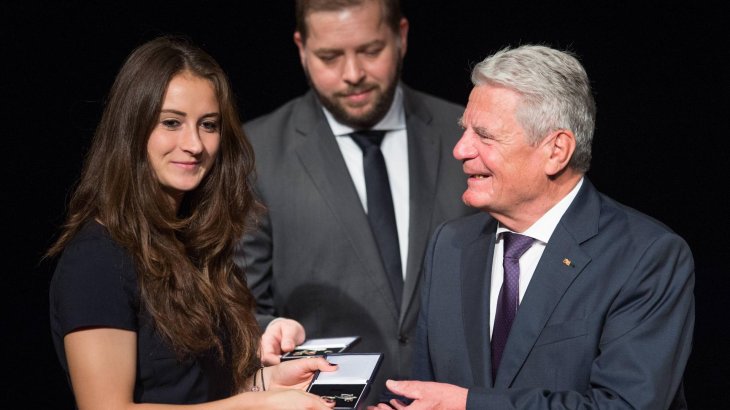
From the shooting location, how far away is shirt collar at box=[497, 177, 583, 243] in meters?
2.55

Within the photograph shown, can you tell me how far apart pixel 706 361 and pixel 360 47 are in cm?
232

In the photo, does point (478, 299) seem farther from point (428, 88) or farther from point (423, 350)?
point (428, 88)

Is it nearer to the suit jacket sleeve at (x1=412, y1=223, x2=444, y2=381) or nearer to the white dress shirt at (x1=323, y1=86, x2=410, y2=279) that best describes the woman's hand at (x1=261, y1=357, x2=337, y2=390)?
the suit jacket sleeve at (x1=412, y1=223, x2=444, y2=381)

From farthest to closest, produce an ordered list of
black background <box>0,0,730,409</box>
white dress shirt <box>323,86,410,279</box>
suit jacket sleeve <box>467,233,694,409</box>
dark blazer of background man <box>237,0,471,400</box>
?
black background <box>0,0,730,409</box> < white dress shirt <box>323,86,410,279</box> < dark blazer of background man <box>237,0,471,400</box> < suit jacket sleeve <box>467,233,694,409</box>

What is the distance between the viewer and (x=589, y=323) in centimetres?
237

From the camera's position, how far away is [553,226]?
2.56 meters

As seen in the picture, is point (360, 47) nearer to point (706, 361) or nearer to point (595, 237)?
point (595, 237)

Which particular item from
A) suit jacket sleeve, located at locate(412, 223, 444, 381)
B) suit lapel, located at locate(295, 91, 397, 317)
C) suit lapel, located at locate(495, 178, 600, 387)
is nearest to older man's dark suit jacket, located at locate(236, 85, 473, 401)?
suit lapel, located at locate(295, 91, 397, 317)

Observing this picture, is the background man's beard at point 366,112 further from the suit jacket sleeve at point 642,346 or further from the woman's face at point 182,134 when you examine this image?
the suit jacket sleeve at point 642,346

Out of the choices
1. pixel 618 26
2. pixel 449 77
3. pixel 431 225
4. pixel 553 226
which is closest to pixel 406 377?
pixel 431 225

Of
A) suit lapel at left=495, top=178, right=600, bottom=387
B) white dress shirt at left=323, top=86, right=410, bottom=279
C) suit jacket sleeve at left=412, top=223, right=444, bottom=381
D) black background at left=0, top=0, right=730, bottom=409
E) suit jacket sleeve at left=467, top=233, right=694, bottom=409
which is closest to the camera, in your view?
suit jacket sleeve at left=467, top=233, right=694, bottom=409

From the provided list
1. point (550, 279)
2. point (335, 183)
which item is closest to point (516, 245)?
point (550, 279)

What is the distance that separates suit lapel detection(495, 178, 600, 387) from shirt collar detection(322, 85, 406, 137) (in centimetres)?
120

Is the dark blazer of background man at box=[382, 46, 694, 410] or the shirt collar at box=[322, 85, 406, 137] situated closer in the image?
the dark blazer of background man at box=[382, 46, 694, 410]
